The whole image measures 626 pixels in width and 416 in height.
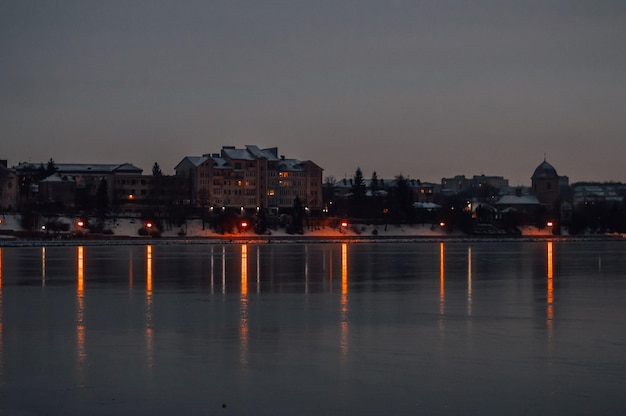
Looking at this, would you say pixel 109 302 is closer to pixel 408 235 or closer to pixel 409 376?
pixel 409 376

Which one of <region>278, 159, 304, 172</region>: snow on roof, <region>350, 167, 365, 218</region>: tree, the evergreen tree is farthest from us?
<region>278, 159, 304, 172</region>: snow on roof

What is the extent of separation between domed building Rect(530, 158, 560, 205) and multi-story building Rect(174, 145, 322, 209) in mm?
41717

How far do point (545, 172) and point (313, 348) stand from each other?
152 metres

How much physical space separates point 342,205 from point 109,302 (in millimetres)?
114969

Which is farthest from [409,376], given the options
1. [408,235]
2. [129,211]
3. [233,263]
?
[129,211]

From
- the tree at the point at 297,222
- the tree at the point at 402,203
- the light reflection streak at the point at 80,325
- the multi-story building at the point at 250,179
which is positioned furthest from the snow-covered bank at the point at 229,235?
the light reflection streak at the point at 80,325

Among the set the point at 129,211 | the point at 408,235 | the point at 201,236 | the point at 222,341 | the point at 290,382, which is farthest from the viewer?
the point at 129,211

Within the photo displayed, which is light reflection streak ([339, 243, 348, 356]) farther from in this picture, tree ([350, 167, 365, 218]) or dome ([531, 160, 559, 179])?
dome ([531, 160, 559, 179])

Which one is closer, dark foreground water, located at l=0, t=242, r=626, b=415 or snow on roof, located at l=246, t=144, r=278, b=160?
dark foreground water, located at l=0, t=242, r=626, b=415

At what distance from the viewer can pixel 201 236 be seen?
98.6 metres

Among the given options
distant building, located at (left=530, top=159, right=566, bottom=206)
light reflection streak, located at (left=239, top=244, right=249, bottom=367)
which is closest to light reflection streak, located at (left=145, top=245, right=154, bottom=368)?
light reflection streak, located at (left=239, top=244, right=249, bottom=367)

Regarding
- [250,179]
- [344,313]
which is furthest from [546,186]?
[344,313]

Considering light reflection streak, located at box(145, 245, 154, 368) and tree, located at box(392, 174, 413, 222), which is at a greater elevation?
tree, located at box(392, 174, 413, 222)

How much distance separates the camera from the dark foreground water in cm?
1195
